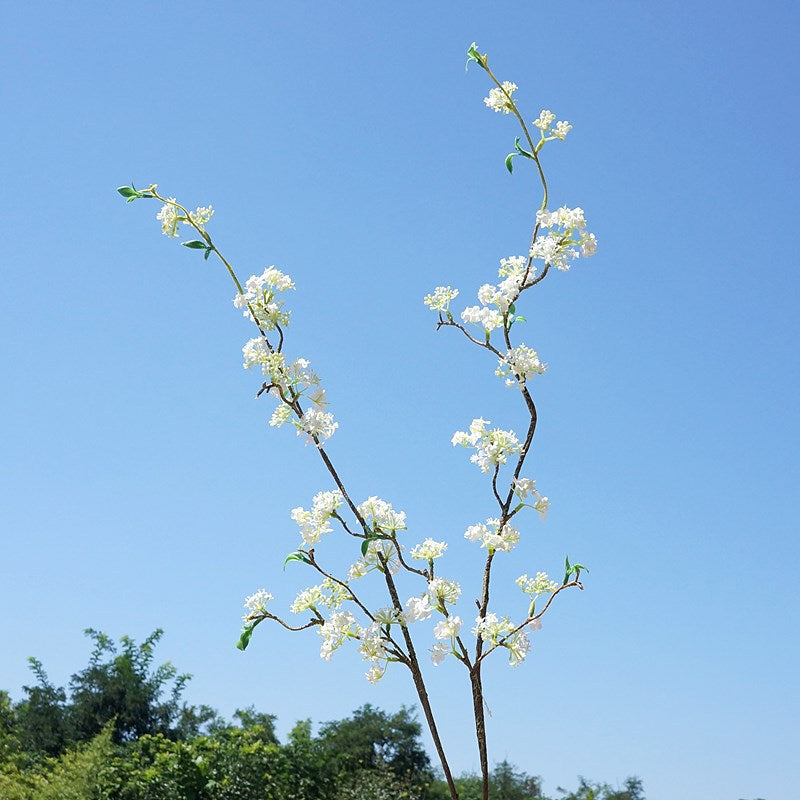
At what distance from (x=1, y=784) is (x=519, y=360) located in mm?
5044

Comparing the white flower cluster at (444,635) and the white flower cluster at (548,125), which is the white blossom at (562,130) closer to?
the white flower cluster at (548,125)

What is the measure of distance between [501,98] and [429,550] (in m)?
1.58

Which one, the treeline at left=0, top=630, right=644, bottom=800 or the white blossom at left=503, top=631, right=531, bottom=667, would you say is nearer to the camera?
the white blossom at left=503, top=631, right=531, bottom=667

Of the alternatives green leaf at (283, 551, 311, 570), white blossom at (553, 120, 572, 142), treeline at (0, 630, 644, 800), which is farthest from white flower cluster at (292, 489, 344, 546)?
treeline at (0, 630, 644, 800)

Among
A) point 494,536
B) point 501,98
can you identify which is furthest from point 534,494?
point 501,98

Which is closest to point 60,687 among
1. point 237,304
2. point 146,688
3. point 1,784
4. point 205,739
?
point 146,688

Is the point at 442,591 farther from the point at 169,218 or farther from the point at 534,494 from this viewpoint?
the point at 169,218

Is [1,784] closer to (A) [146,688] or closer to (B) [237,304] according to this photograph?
(A) [146,688]

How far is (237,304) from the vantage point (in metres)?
3.04

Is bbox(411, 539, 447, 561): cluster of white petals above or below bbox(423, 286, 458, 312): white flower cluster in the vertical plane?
below

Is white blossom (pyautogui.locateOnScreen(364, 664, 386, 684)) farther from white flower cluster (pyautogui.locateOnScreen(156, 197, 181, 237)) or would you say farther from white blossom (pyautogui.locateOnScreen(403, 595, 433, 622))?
white flower cluster (pyautogui.locateOnScreen(156, 197, 181, 237))

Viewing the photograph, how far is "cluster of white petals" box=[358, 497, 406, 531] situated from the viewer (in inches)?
113

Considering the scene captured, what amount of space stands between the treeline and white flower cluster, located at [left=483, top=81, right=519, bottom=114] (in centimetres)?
456

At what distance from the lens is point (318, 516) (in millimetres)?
2916
